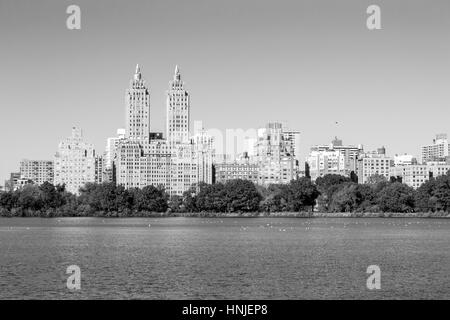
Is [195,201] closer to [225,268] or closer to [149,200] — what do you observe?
[149,200]

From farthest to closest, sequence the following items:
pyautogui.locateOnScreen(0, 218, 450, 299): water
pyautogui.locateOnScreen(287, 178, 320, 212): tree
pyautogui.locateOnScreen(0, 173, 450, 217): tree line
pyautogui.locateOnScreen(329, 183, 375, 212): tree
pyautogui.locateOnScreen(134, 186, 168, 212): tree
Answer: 1. pyautogui.locateOnScreen(134, 186, 168, 212): tree
2. pyautogui.locateOnScreen(287, 178, 320, 212): tree
3. pyautogui.locateOnScreen(0, 173, 450, 217): tree line
4. pyautogui.locateOnScreen(329, 183, 375, 212): tree
5. pyautogui.locateOnScreen(0, 218, 450, 299): water

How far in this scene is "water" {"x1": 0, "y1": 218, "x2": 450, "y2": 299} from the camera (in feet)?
152

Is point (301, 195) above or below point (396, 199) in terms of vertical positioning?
above

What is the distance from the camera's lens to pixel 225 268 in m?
57.6

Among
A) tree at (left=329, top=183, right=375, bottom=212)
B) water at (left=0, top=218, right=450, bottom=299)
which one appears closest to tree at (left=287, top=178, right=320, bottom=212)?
tree at (left=329, top=183, right=375, bottom=212)

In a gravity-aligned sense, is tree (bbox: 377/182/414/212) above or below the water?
above

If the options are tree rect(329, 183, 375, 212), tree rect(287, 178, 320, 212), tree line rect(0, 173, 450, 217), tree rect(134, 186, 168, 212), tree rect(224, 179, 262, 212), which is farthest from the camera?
tree rect(134, 186, 168, 212)

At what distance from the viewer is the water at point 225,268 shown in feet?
152

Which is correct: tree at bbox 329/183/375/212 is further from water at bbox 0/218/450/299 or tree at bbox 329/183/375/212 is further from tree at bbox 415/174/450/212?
water at bbox 0/218/450/299

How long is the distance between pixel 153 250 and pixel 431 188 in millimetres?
107342

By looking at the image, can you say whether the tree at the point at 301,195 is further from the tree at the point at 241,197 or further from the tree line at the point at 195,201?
the tree at the point at 241,197

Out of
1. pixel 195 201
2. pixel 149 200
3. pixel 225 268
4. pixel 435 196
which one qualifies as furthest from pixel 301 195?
pixel 225 268

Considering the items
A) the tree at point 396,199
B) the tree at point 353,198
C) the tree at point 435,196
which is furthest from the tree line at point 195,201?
the tree at point 435,196
